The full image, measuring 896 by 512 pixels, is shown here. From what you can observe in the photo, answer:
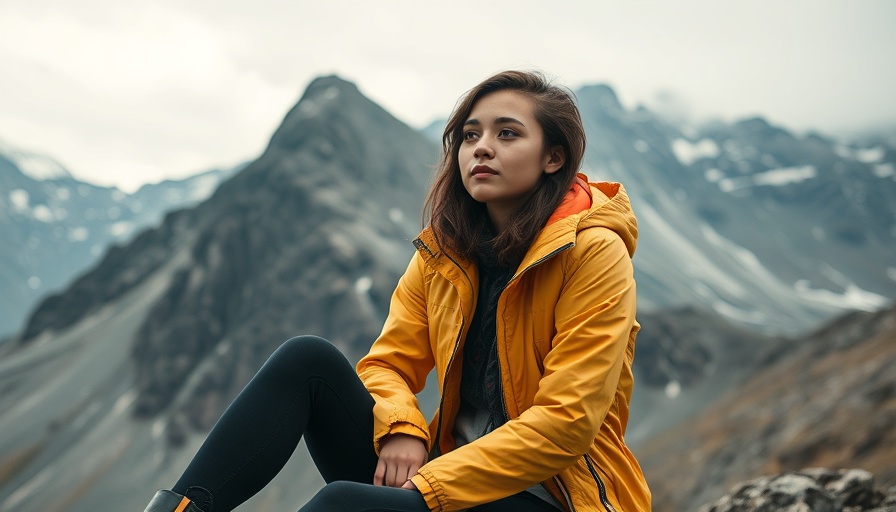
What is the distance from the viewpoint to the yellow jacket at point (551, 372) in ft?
10.1

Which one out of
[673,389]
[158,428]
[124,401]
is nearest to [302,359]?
[158,428]

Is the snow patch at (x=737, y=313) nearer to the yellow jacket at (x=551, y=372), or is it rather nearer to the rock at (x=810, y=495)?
the rock at (x=810, y=495)

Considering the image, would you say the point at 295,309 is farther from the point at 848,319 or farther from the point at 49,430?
the point at 848,319

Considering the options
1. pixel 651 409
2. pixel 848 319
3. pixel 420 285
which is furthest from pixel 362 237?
pixel 420 285

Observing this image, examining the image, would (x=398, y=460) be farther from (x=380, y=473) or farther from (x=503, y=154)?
(x=503, y=154)

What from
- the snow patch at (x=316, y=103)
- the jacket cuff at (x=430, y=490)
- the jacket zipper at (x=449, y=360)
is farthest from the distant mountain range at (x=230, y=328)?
the jacket cuff at (x=430, y=490)

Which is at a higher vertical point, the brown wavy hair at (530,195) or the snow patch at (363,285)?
the snow patch at (363,285)

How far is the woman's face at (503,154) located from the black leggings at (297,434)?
3.35 ft

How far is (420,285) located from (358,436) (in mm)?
794

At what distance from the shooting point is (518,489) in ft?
10.3

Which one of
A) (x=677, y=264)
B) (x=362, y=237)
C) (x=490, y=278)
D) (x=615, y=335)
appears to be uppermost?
(x=677, y=264)

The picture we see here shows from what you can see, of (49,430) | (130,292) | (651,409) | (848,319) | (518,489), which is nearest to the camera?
A: (518,489)

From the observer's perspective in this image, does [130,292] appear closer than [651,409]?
No

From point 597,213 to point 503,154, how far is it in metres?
0.53
